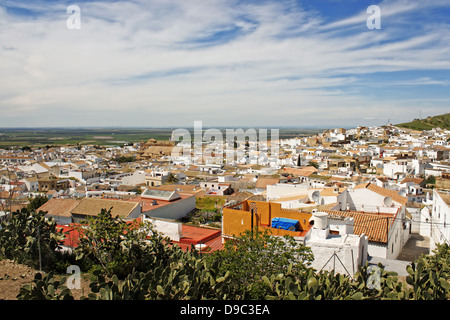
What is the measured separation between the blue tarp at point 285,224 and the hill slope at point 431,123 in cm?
8484

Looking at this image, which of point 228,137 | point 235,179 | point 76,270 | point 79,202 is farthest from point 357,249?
point 228,137

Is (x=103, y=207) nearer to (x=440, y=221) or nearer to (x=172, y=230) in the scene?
(x=172, y=230)

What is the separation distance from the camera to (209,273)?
4859mm

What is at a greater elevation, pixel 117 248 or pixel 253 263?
pixel 253 263

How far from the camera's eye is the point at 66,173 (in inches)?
1709

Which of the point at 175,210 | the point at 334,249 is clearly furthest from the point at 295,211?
the point at 175,210

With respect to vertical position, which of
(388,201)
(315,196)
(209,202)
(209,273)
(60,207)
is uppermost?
(209,273)

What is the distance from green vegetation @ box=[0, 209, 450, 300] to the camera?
4.35 meters

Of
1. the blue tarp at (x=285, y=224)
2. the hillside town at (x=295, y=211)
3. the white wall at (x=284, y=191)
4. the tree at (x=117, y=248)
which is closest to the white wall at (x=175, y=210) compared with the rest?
the hillside town at (x=295, y=211)

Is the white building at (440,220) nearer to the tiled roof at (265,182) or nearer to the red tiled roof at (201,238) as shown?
the red tiled roof at (201,238)

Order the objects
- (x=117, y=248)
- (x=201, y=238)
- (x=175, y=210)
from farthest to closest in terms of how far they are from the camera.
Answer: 1. (x=175, y=210)
2. (x=201, y=238)
3. (x=117, y=248)

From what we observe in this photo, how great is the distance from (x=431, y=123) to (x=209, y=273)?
312 ft
